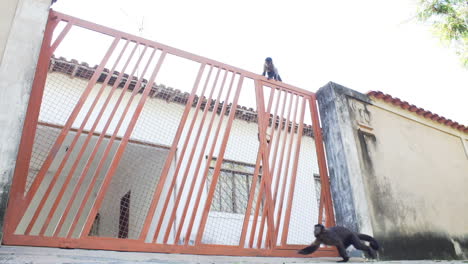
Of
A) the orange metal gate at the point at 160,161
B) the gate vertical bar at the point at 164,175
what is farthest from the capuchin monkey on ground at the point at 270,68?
the gate vertical bar at the point at 164,175

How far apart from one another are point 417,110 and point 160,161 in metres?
6.18

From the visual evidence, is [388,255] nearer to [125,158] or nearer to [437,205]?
[437,205]

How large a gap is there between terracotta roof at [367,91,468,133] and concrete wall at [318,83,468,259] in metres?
0.08

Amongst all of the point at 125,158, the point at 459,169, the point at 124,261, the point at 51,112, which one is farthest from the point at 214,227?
the point at 124,261

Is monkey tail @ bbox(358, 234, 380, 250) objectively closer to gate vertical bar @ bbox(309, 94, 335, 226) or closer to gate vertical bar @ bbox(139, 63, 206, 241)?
gate vertical bar @ bbox(309, 94, 335, 226)

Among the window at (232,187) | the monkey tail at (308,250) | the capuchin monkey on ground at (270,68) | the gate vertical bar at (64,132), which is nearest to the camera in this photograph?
the gate vertical bar at (64,132)

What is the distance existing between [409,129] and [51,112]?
7.15 m

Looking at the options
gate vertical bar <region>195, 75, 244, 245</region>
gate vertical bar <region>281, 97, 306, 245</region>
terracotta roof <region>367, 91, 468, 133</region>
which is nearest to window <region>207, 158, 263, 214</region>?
terracotta roof <region>367, 91, 468, 133</region>

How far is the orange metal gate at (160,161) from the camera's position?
3.04m

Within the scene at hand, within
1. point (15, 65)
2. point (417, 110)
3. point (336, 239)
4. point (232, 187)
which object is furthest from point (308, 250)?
point (232, 187)

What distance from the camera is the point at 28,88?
110 inches

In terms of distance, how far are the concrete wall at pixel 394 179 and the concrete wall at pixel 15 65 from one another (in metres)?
3.67

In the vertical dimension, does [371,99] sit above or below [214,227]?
above

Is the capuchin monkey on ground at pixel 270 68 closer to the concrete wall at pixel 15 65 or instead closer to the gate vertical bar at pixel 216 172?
the gate vertical bar at pixel 216 172
